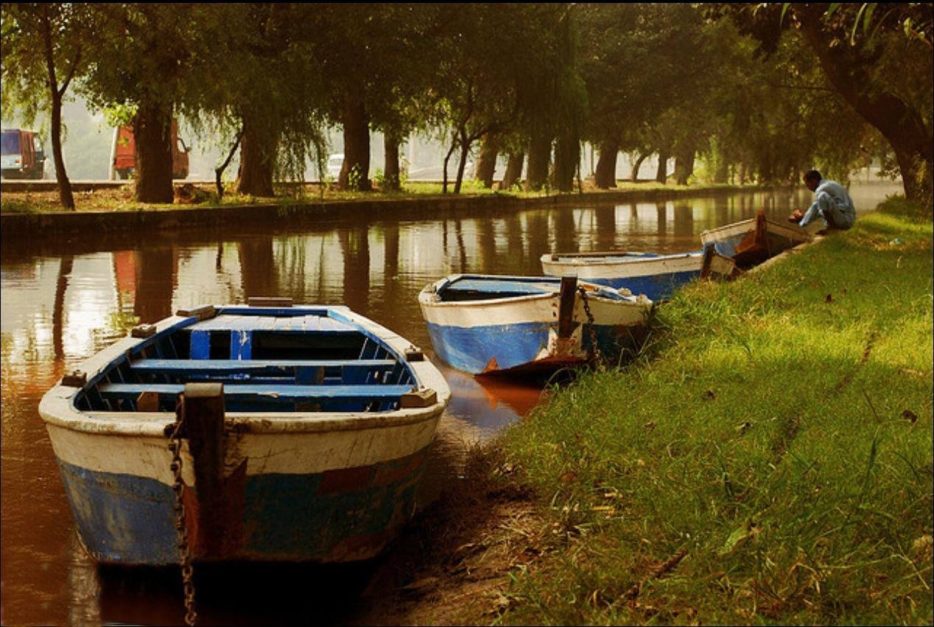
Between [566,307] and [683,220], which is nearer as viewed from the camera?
[566,307]

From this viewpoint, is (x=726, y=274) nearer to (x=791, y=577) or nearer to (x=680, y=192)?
(x=791, y=577)

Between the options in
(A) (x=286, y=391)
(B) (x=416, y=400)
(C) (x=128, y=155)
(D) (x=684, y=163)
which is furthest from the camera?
(D) (x=684, y=163)

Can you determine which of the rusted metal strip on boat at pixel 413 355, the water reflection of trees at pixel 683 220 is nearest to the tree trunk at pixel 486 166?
the water reflection of trees at pixel 683 220

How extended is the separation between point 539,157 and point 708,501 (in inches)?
1176

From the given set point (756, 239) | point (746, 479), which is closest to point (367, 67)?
point (756, 239)

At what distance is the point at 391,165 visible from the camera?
36812 mm

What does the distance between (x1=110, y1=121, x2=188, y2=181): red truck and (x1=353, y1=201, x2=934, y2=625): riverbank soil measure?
37199mm

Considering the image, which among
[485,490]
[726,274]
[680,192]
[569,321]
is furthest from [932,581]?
[680,192]

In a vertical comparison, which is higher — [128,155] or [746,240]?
[128,155]

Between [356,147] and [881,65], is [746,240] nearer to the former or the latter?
[881,65]

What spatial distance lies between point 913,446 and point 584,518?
1.40 m

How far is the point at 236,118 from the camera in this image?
2533 cm

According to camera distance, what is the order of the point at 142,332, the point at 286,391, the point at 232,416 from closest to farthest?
the point at 232,416, the point at 286,391, the point at 142,332

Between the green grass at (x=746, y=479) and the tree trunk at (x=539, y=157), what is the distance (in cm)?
2533
